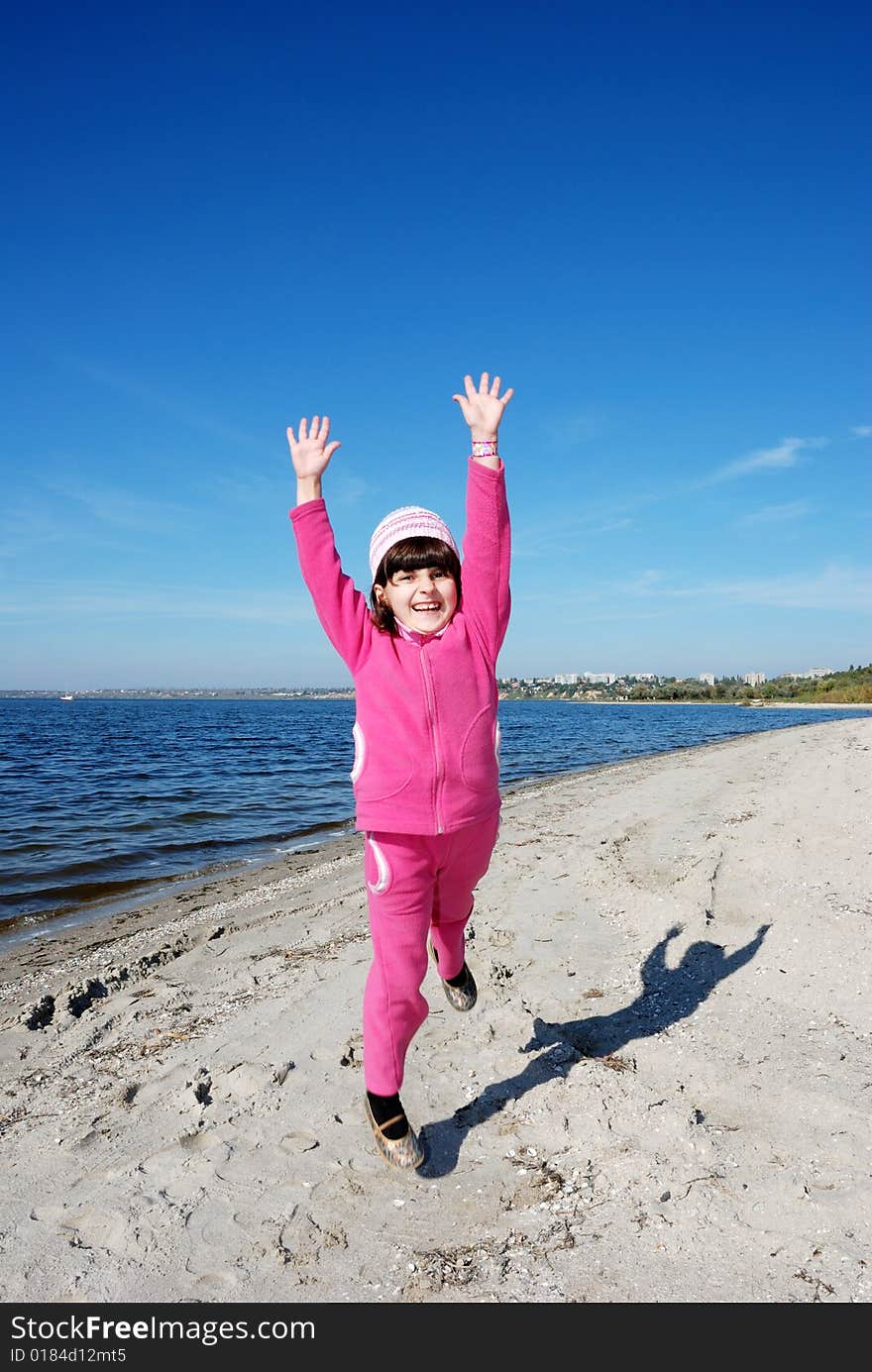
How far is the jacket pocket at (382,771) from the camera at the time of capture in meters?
2.50

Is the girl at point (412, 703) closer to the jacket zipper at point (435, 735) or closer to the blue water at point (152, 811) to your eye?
the jacket zipper at point (435, 735)

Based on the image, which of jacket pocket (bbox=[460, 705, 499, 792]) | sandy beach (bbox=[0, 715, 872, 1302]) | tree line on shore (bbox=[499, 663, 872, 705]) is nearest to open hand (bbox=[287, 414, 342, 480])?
jacket pocket (bbox=[460, 705, 499, 792])

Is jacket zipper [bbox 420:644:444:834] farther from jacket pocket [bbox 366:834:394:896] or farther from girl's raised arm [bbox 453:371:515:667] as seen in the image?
girl's raised arm [bbox 453:371:515:667]

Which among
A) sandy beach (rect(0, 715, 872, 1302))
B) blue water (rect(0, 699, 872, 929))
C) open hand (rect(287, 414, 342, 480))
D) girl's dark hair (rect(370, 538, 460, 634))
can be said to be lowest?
blue water (rect(0, 699, 872, 929))

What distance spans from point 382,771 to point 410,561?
755 mm

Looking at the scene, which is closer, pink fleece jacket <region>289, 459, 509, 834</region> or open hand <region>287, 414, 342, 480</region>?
Answer: pink fleece jacket <region>289, 459, 509, 834</region>

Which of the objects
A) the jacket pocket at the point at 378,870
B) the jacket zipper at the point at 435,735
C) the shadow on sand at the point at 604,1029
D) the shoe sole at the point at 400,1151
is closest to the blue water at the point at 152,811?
the shadow on sand at the point at 604,1029

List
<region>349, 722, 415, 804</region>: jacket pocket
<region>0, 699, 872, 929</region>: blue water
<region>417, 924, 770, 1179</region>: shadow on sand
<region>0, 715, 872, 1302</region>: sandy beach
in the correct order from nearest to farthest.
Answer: <region>0, 715, 872, 1302</region>: sandy beach
<region>349, 722, 415, 804</region>: jacket pocket
<region>417, 924, 770, 1179</region>: shadow on sand
<region>0, 699, 872, 929</region>: blue water

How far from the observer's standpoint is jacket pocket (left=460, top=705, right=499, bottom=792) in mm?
2564

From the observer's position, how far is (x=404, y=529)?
2.70 m
